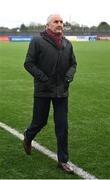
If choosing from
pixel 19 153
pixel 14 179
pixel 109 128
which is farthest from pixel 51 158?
pixel 109 128

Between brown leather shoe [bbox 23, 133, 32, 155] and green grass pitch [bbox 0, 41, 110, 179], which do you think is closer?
green grass pitch [bbox 0, 41, 110, 179]

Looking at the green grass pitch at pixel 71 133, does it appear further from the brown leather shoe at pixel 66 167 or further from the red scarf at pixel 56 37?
the red scarf at pixel 56 37

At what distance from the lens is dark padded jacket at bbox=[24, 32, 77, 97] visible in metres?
6.89

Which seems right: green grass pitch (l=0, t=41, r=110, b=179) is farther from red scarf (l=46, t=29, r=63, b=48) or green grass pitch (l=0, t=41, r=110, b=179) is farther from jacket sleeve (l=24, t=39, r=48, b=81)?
red scarf (l=46, t=29, r=63, b=48)

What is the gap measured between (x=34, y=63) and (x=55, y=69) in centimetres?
31

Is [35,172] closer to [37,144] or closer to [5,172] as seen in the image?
[5,172]

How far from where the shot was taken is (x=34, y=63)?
699 cm

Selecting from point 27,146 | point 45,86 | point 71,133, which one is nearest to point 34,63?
point 45,86

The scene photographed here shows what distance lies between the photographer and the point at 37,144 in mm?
8398

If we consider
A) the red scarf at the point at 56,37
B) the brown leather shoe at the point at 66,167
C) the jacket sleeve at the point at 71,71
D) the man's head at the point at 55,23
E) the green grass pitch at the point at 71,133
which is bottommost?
the green grass pitch at the point at 71,133

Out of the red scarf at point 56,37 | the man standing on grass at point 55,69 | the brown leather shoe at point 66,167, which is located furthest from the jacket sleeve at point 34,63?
the brown leather shoe at point 66,167

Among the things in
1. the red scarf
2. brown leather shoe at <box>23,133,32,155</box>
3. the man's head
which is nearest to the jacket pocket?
the red scarf

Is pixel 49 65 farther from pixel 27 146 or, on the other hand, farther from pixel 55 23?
pixel 27 146

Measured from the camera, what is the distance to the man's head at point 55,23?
Result: 22.4 ft
